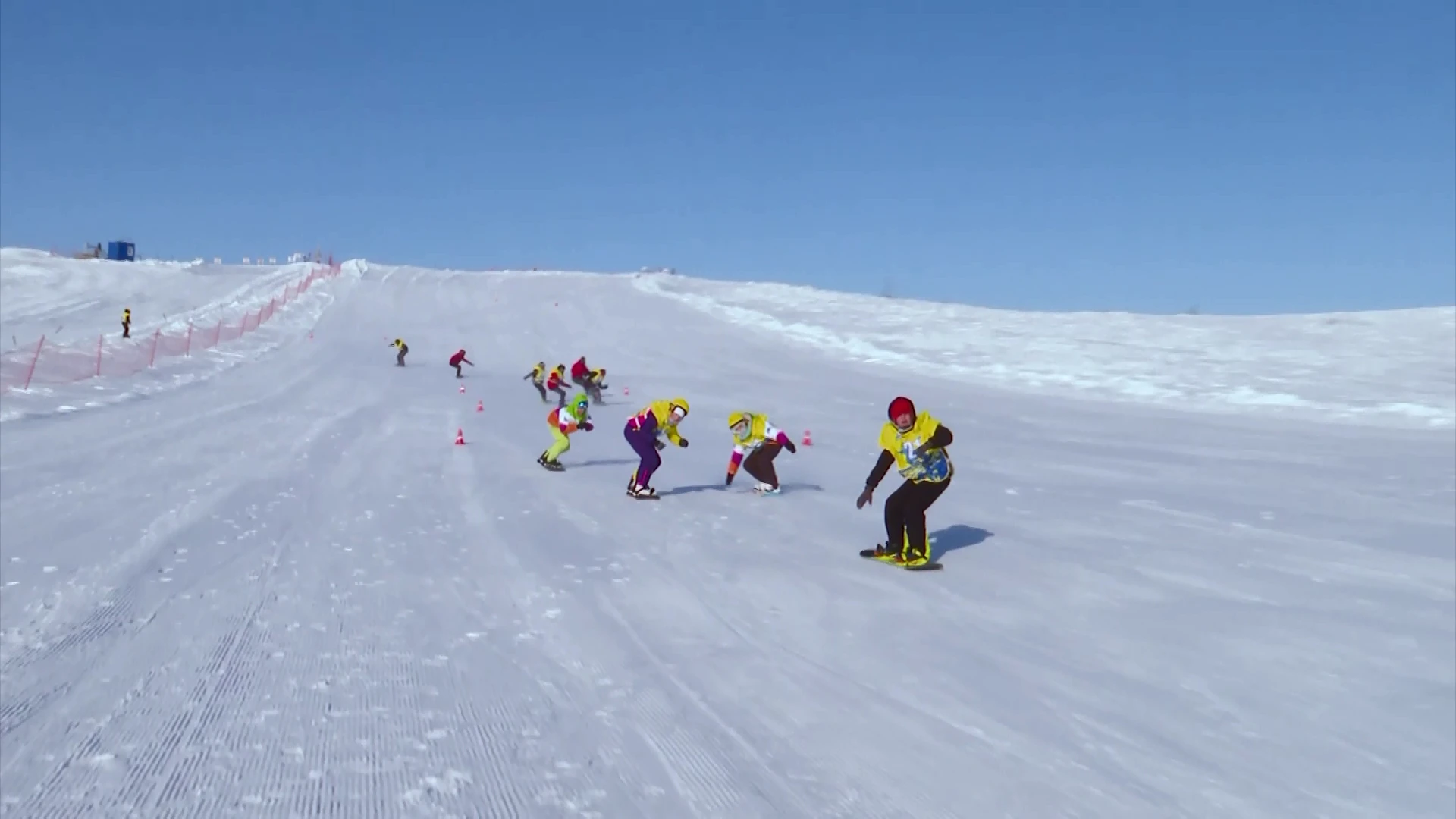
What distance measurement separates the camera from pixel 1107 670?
7.04 metres

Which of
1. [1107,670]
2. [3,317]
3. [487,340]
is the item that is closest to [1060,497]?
[1107,670]

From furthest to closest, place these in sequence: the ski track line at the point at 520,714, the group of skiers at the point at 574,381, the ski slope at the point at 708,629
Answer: the group of skiers at the point at 574,381, the ski slope at the point at 708,629, the ski track line at the point at 520,714

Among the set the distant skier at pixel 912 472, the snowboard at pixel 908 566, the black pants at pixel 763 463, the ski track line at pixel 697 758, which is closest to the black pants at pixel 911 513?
the distant skier at pixel 912 472

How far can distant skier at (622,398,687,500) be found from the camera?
13.3 m

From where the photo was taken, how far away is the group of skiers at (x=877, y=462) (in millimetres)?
9484

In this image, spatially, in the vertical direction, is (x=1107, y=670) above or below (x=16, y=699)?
above

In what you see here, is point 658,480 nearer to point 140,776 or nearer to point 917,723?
point 917,723

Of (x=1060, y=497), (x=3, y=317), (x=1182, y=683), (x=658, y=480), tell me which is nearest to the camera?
(x=1182, y=683)

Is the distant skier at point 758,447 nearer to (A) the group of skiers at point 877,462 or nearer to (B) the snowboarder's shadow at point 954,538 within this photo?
(A) the group of skiers at point 877,462

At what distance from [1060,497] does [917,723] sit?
28.8 ft

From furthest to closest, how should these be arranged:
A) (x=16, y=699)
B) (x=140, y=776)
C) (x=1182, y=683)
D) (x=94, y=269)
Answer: (x=94, y=269) → (x=1182, y=683) → (x=16, y=699) → (x=140, y=776)

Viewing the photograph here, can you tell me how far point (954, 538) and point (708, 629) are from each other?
4.48 meters

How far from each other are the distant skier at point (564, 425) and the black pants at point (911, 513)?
21.6ft

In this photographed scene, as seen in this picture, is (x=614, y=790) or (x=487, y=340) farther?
(x=487, y=340)
